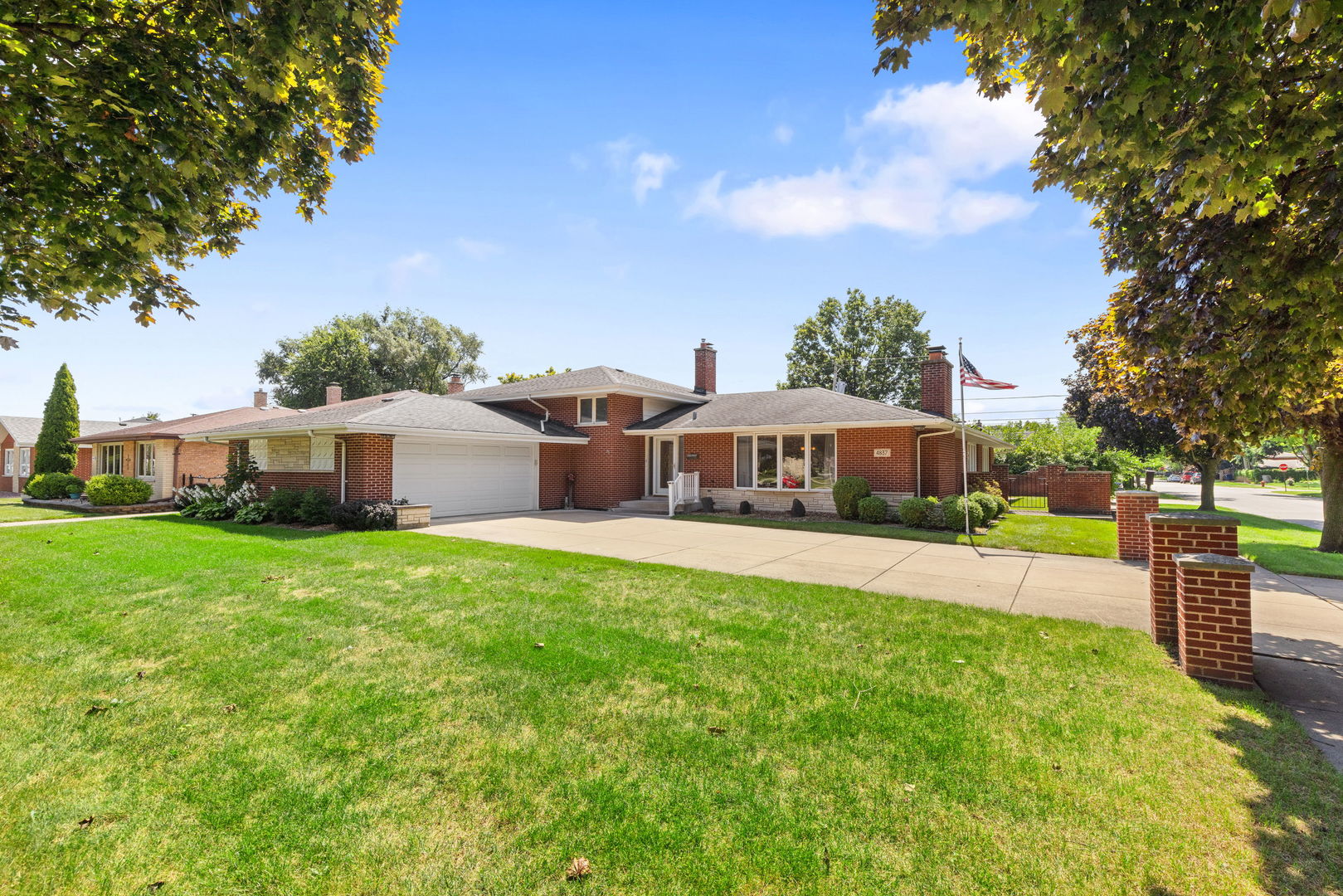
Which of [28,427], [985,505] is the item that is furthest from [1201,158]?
[28,427]

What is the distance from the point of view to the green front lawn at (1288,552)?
893 cm

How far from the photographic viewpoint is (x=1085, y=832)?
2.67 m

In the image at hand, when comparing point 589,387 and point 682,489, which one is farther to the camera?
point 589,387

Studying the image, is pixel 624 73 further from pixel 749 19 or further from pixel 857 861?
pixel 857 861

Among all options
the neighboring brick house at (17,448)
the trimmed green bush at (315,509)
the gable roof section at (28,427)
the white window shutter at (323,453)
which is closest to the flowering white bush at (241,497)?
the white window shutter at (323,453)

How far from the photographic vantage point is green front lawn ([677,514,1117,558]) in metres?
11.7

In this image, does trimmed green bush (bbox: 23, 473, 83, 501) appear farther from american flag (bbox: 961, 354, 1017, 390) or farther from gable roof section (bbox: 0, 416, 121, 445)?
american flag (bbox: 961, 354, 1017, 390)

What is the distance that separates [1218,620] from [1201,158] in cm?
374

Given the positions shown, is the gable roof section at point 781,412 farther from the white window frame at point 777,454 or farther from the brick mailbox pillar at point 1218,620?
the brick mailbox pillar at point 1218,620

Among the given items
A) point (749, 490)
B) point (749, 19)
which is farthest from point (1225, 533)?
point (749, 490)

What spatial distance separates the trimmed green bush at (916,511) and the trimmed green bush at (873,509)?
525mm

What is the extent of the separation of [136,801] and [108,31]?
16.8ft

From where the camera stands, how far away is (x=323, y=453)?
1596 cm

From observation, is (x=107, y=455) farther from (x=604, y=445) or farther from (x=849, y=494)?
(x=849, y=494)
